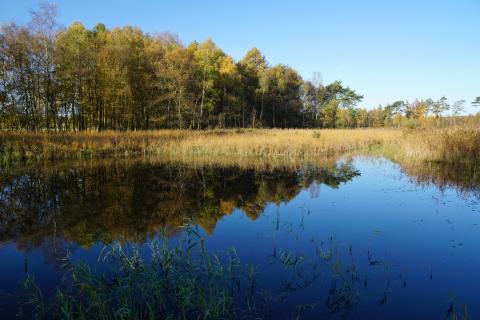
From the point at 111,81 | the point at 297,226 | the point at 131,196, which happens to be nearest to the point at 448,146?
the point at 297,226

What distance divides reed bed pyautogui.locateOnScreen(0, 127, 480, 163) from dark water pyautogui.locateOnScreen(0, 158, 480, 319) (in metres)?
2.01

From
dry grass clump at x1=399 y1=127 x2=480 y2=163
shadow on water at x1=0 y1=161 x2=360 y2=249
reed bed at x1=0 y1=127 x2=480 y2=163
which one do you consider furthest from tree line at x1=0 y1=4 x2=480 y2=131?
dry grass clump at x1=399 y1=127 x2=480 y2=163

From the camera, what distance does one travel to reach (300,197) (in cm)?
862

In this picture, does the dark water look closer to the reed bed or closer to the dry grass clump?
the dry grass clump

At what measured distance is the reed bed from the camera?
44.0 feet

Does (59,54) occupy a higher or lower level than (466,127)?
higher

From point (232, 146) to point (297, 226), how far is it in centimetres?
1228

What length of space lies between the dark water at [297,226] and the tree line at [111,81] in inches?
476

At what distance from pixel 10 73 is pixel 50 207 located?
18475mm

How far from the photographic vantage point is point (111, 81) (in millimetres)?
26094

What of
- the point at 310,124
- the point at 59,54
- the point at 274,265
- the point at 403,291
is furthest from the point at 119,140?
the point at 310,124

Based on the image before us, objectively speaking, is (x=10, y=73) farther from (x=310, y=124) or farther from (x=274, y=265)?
(x=310, y=124)

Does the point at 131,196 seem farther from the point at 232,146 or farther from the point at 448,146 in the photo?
the point at 448,146

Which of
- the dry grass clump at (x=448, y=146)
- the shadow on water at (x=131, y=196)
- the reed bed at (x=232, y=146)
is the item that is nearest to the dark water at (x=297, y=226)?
the shadow on water at (x=131, y=196)
